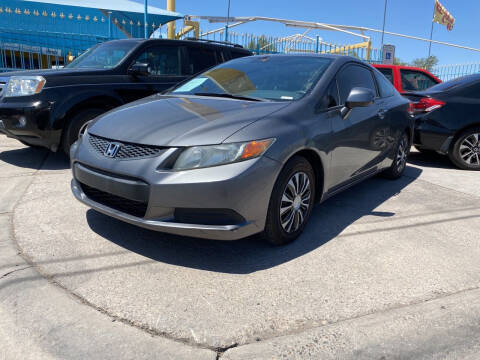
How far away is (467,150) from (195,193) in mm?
5276

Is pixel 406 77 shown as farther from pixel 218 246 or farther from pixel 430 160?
pixel 218 246

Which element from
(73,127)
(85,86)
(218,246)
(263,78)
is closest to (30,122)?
(73,127)

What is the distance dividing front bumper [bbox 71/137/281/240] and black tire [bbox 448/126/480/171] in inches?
180

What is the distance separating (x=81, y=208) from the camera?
3623 mm

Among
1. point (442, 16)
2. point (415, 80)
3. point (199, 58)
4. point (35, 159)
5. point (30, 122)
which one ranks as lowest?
point (35, 159)

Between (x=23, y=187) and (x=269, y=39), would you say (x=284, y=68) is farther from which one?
(x=269, y=39)

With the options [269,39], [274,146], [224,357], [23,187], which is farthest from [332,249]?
[269,39]

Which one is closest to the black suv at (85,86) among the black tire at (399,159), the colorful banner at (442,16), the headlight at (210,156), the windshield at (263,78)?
the windshield at (263,78)

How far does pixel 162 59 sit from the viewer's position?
5.88 meters

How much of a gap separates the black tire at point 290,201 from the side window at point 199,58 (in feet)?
12.3

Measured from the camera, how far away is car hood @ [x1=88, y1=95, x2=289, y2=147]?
2617 mm

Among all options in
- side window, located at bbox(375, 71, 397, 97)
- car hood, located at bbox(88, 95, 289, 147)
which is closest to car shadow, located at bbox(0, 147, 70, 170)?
car hood, located at bbox(88, 95, 289, 147)

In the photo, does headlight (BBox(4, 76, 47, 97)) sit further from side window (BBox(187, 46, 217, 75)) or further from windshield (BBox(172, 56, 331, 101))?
side window (BBox(187, 46, 217, 75))

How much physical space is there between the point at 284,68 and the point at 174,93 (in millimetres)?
1116
